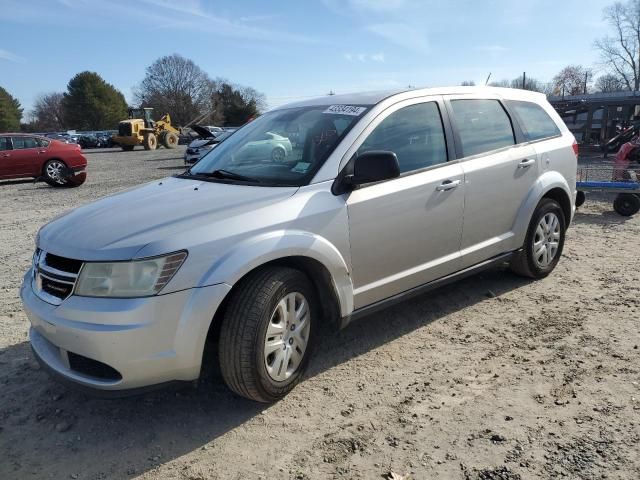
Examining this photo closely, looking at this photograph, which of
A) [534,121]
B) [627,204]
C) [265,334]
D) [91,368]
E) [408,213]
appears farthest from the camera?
[627,204]

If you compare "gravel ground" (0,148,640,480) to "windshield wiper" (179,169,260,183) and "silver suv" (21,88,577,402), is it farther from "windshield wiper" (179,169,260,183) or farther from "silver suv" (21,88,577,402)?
"windshield wiper" (179,169,260,183)

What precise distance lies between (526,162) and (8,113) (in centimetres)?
9213

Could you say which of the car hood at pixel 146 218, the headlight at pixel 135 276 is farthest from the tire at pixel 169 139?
the headlight at pixel 135 276

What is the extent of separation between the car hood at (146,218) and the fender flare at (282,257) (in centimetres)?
19

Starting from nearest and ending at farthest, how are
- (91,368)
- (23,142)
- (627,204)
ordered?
(91,368)
(627,204)
(23,142)

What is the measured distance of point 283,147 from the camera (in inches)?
141

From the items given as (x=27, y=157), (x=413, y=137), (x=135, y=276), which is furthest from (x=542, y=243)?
(x=27, y=157)

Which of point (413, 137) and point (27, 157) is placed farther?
point (27, 157)

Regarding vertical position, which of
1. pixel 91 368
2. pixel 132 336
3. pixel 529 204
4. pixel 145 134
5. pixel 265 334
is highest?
pixel 145 134

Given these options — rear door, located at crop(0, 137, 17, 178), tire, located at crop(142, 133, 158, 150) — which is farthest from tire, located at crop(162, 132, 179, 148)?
rear door, located at crop(0, 137, 17, 178)

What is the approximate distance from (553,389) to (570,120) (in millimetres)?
24441

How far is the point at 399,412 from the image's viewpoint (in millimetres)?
2930

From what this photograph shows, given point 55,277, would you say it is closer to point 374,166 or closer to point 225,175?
point 225,175

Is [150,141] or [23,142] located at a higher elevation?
[150,141]
